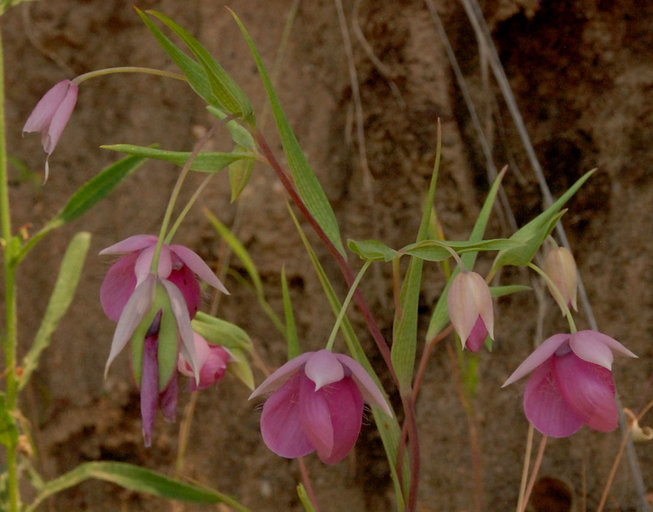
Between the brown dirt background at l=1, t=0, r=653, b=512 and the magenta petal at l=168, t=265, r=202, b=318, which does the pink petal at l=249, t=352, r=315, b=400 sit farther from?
the brown dirt background at l=1, t=0, r=653, b=512

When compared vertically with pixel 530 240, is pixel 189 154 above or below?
above

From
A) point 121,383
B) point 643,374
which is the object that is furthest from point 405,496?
point 121,383

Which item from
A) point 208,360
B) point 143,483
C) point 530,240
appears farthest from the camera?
point 143,483

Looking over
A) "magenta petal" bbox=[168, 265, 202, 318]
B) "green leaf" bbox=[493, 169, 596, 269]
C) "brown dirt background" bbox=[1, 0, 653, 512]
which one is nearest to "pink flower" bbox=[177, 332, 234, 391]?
"magenta petal" bbox=[168, 265, 202, 318]

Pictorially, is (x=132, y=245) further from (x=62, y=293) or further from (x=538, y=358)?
(x=62, y=293)

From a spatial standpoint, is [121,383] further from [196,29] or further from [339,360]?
[339,360]

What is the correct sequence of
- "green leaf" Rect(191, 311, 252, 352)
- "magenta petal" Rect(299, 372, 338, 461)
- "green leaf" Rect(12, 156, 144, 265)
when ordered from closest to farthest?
"magenta petal" Rect(299, 372, 338, 461) < "green leaf" Rect(191, 311, 252, 352) < "green leaf" Rect(12, 156, 144, 265)

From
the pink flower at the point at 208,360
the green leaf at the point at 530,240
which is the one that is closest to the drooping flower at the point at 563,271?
the green leaf at the point at 530,240

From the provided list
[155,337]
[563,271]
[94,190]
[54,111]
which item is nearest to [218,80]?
[54,111]
